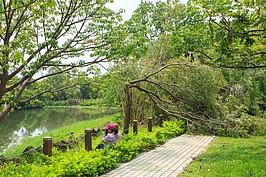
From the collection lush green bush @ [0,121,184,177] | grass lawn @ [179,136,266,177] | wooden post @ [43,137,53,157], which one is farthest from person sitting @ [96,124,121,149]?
grass lawn @ [179,136,266,177]

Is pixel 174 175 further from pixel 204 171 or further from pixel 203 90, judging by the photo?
pixel 203 90

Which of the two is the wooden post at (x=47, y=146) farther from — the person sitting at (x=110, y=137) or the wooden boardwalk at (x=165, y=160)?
the wooden boardwalk at (x=165, y=160)

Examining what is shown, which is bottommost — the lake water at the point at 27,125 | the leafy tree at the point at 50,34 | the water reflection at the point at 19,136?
the water reflection at the point at 19,136

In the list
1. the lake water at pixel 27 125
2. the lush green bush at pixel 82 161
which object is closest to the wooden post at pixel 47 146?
the lush green bush at pixel 82 161

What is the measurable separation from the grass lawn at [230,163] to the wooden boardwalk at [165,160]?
375mm

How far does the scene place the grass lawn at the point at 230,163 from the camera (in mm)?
7418

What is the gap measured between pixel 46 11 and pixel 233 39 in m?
5.85

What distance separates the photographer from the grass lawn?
7.42 metres

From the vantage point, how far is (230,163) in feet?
27.7

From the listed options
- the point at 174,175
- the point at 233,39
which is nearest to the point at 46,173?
the point at 174,175

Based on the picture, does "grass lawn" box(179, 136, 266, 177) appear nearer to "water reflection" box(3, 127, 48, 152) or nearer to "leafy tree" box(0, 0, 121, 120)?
"leafy tree" box(0, 0, 121, 120)

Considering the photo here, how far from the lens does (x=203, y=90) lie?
15562mm

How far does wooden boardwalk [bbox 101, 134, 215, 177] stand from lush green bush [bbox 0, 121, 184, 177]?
268 mm

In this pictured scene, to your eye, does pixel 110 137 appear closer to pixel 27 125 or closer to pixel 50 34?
pixel 50 34
